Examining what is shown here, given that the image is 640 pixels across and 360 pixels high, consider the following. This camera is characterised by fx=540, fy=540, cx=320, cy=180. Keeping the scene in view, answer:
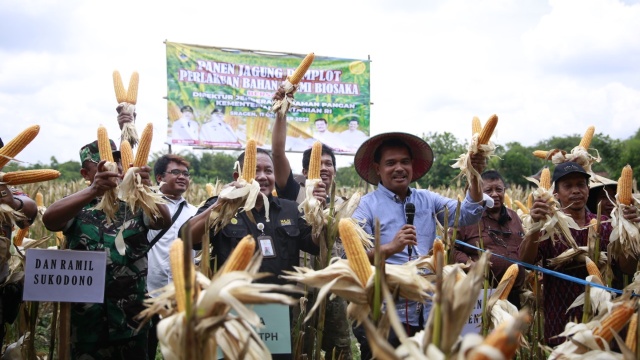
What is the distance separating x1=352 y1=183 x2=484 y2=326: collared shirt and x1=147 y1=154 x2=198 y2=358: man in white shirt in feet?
5.55

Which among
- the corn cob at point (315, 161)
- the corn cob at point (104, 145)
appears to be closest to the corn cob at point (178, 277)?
the corn cob at point (104, 145)

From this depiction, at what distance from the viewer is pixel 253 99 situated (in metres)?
12.4

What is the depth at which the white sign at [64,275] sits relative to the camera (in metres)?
3.00

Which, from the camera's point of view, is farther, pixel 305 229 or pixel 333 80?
pixel 333 80

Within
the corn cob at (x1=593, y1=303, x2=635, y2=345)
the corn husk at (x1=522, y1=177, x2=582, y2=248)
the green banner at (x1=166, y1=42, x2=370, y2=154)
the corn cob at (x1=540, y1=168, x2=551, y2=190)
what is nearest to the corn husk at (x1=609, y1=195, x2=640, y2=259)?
the corn husk at (x1=522, y1=177, x2=582, y2=248)

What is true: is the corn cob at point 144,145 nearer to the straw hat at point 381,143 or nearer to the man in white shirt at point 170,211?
the man in white shirt at point 170,211

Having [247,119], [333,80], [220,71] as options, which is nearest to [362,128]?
[333,80]

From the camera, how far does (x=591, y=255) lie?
358 cm

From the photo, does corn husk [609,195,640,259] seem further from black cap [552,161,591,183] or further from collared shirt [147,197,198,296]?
collared shirt [147,197,198,296]

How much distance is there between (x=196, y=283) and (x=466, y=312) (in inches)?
34.6

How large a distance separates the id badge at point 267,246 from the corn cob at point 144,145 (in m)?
0.85

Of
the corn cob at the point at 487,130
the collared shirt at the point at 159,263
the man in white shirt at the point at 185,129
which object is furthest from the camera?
the man in white shirt at the point at 185,129

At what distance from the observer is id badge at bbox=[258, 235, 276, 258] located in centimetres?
337

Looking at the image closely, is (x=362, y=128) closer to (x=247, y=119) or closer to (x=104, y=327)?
(x=247, y=119)
